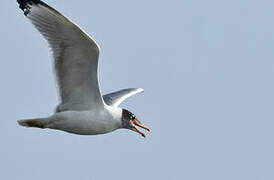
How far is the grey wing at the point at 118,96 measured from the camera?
14725 mm

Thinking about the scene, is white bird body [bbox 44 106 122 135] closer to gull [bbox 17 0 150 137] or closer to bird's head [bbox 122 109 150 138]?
gull [bbox 17 0 150 137]

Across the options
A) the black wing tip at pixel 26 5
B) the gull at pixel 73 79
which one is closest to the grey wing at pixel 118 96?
the gull at pixel 73 79

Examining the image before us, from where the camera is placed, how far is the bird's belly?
12.8 meters

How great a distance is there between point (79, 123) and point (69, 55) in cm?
123

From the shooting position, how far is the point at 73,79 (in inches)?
500

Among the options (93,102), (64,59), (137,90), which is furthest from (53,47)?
(137,90)

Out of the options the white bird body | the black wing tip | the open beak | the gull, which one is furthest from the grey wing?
the black wing tip

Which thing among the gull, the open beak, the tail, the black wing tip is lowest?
the open beak

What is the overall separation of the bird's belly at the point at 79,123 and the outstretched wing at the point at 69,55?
18 cm

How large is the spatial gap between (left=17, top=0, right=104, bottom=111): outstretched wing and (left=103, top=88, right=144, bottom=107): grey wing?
1672 millimetres

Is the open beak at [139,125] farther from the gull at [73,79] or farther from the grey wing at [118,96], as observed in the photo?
the grey wing at [118,96]

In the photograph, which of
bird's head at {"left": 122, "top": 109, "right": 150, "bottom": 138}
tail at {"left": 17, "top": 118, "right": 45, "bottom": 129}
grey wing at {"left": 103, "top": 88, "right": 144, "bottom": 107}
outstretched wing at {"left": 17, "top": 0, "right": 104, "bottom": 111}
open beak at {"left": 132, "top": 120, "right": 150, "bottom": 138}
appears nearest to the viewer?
outstretched wing at {"left": 17, "top": 0, "right": 104, "bottom": 111}

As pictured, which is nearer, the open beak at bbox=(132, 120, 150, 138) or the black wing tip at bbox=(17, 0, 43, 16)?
the black wing tip at bbox=(17, 0, 43, 16)

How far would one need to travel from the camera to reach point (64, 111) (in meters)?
13.0
